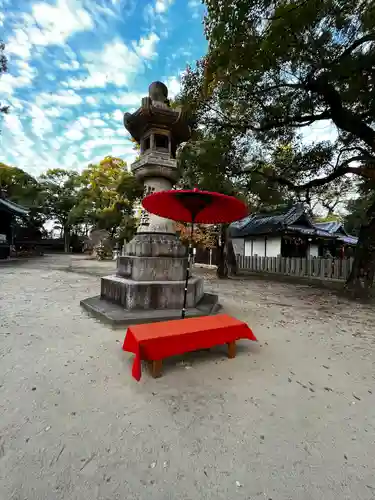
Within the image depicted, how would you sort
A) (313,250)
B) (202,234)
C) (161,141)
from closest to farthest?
(161,141), (202,234), (313,250)

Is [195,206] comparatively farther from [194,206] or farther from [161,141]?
[161,141]

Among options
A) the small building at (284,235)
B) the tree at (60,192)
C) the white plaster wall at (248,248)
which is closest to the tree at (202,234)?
the small building at (284,235)

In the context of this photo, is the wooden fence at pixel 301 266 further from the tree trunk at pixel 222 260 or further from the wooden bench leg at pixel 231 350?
the wooden bench leg at pixel 231 350

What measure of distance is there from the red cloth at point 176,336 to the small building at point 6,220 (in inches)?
718

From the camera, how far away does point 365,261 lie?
26.0 feet

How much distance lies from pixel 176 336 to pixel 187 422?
0.89 meters

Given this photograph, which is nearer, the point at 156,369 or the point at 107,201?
the point at 156,369

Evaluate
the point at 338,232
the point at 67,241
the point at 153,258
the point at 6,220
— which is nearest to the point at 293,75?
the point at 153,258

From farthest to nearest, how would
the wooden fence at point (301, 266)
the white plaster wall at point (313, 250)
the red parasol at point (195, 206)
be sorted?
the white plaster wall at point (313, 250)
the wooden fence at point (301, 266)
the red parasol at point (195, 206)

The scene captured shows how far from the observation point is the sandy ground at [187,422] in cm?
154

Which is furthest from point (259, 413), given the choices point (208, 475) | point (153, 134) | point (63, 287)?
point (63, 287)

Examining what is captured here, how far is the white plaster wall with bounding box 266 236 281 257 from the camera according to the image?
17031 millimetres

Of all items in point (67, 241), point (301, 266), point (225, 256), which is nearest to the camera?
point (301, 266)

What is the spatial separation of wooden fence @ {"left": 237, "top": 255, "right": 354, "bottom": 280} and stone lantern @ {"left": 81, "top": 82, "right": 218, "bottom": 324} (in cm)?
704
